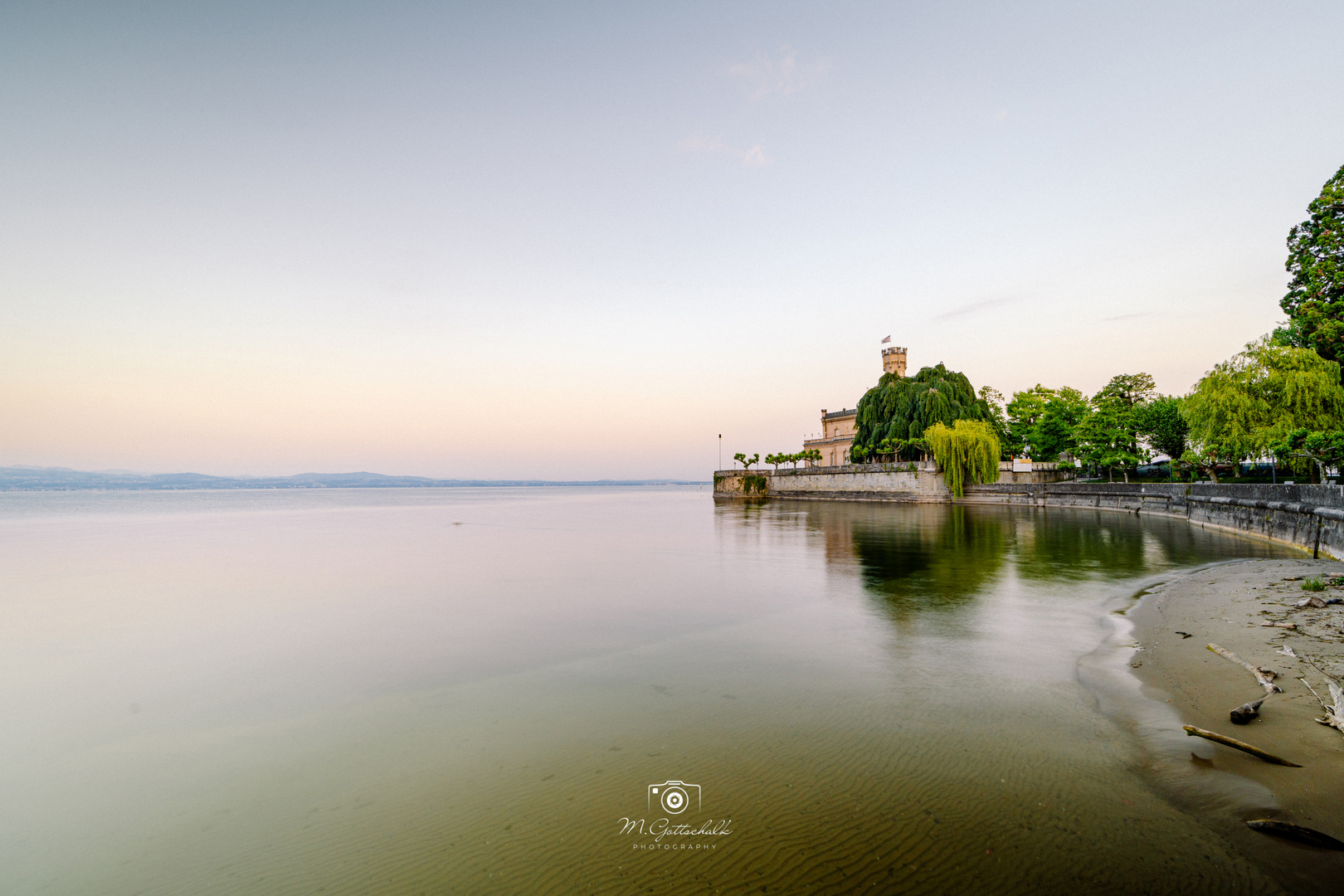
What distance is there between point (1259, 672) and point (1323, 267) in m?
22.7

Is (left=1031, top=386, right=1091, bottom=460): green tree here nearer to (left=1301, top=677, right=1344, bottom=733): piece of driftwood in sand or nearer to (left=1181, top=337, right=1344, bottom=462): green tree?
(left=1181, top=337, right=1344, bottom=462): green tree

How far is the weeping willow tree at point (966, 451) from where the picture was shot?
47.2 meters

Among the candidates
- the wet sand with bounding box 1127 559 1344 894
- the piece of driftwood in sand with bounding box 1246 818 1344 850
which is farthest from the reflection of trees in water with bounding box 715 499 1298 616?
the piece of driftwood in sand with bounding box 1246 818 1344 850

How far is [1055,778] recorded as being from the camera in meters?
4.15

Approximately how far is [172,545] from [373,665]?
24.5m

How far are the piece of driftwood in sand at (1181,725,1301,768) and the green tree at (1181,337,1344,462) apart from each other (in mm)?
28541

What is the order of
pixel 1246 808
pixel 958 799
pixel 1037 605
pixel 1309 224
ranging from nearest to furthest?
pixel 1246 808 < pixel 958 799 < pixel 1037 605 < pixel 1309 224

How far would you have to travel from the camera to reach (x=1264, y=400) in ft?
83.2

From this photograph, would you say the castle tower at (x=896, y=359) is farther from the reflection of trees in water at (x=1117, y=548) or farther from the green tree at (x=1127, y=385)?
the reflection of trees in water at (x=1117, y=548)

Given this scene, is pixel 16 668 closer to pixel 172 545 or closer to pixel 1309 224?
pixel 172 545

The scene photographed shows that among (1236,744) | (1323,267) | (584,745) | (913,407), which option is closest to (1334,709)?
(1236,744)

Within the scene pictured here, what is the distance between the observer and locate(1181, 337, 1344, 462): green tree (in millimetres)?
23984

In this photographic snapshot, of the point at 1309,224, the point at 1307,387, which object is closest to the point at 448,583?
the point at 1309,224

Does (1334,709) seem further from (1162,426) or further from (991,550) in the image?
(1162,426)
